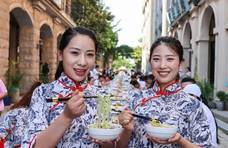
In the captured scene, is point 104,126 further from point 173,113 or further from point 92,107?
point 173,113

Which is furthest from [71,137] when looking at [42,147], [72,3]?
[72,3]

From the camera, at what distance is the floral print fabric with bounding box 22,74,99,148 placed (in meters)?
2.12

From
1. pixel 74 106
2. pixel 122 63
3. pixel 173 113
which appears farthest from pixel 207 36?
pixel 122 63

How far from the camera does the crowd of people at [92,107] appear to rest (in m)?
2.09

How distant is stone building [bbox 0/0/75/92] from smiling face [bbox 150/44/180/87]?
36.7 feet

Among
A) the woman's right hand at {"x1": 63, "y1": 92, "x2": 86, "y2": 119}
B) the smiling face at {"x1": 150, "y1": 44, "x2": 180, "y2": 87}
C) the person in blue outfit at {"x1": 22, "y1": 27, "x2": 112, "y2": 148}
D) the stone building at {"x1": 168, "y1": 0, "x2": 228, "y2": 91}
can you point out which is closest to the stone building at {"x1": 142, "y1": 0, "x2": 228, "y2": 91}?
the stone building at {"x1": 168, "y1": 0, "x2": 228, "y2": 91}

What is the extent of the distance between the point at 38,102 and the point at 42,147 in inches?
11.4

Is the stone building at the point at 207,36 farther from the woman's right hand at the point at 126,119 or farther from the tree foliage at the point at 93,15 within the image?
the woman's right hand at the point at 126,119

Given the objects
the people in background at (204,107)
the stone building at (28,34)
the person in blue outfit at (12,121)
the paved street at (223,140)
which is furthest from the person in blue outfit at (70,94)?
the stone building at (28,34)

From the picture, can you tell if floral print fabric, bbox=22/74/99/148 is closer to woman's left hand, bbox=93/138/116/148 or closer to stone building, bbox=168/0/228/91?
woman's left hand, bbox=93/138/116/148

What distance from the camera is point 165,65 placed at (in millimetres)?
2467

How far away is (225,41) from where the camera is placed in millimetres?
15609

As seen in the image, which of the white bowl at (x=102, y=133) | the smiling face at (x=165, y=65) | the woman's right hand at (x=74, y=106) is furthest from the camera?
the smiling face at (x=165, y=65)

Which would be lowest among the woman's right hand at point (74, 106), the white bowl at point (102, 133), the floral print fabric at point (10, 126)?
the floral print fabric at point (10, 126)
